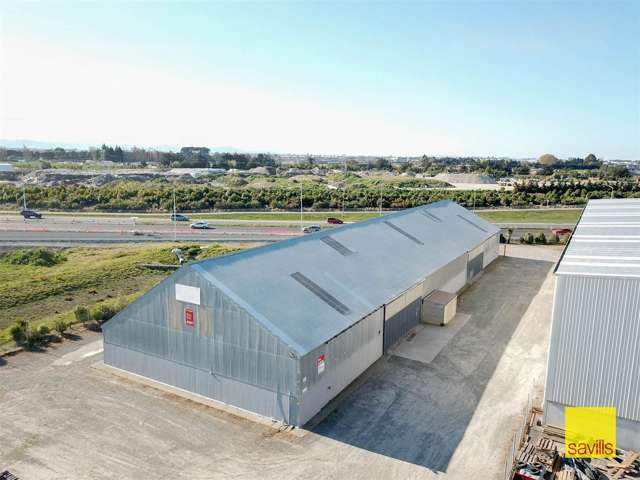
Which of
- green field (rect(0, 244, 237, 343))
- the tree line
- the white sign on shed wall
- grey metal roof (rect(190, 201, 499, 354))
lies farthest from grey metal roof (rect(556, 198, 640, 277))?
the tree line

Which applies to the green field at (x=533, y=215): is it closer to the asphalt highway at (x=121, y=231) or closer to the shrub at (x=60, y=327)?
the asphalt highway at (x=121, y=231)

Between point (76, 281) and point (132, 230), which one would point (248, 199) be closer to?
point (132, 230)

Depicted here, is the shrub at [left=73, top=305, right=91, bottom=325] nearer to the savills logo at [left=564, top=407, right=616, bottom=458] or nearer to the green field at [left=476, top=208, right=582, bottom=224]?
the savills logo at [left=564, top=407, right=616, bottom=458]

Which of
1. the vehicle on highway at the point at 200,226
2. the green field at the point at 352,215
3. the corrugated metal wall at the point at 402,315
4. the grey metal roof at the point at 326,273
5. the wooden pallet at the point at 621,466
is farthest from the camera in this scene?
the green field at the point at 352,215

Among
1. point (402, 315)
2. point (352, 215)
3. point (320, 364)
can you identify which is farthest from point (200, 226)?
point (320, 364)

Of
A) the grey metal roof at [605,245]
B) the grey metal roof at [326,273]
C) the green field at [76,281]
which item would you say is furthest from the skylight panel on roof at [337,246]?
the green field at [76,281]

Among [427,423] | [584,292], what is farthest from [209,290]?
[584,292]

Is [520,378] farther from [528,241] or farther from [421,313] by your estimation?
[528,241]

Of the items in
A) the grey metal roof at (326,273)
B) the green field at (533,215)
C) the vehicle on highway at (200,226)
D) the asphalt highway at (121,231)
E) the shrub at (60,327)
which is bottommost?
the shrub at (60,327)
